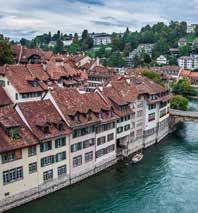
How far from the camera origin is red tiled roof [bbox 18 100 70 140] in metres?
52.1

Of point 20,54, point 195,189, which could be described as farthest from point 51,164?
point 20,54

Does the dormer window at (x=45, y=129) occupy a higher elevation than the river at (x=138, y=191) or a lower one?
higher

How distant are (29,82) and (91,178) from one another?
25.1m

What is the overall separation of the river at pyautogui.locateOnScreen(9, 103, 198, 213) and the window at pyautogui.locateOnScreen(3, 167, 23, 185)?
3668mm

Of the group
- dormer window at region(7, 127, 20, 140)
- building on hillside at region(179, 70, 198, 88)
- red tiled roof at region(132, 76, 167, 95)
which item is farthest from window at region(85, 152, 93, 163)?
building on hillside at region(179, 70, 198, 88)

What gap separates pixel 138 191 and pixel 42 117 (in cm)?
1706

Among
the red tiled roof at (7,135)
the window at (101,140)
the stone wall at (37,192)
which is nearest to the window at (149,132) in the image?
the window at (101,140)

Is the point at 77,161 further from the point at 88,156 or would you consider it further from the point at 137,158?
the point at 137,158

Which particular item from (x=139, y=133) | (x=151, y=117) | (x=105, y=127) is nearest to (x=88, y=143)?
(x=105, y=127)

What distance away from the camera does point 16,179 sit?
4800cm

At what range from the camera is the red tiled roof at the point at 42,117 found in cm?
5210

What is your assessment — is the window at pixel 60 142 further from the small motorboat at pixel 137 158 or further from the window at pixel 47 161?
the small motorboat at pixel 137 158

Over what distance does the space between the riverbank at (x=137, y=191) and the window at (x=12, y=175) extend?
3785mm

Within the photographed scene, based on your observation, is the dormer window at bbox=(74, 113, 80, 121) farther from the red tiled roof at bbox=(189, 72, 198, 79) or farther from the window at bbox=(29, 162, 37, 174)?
the red tiled roof at bbox=(189, 72, 198, 79)
